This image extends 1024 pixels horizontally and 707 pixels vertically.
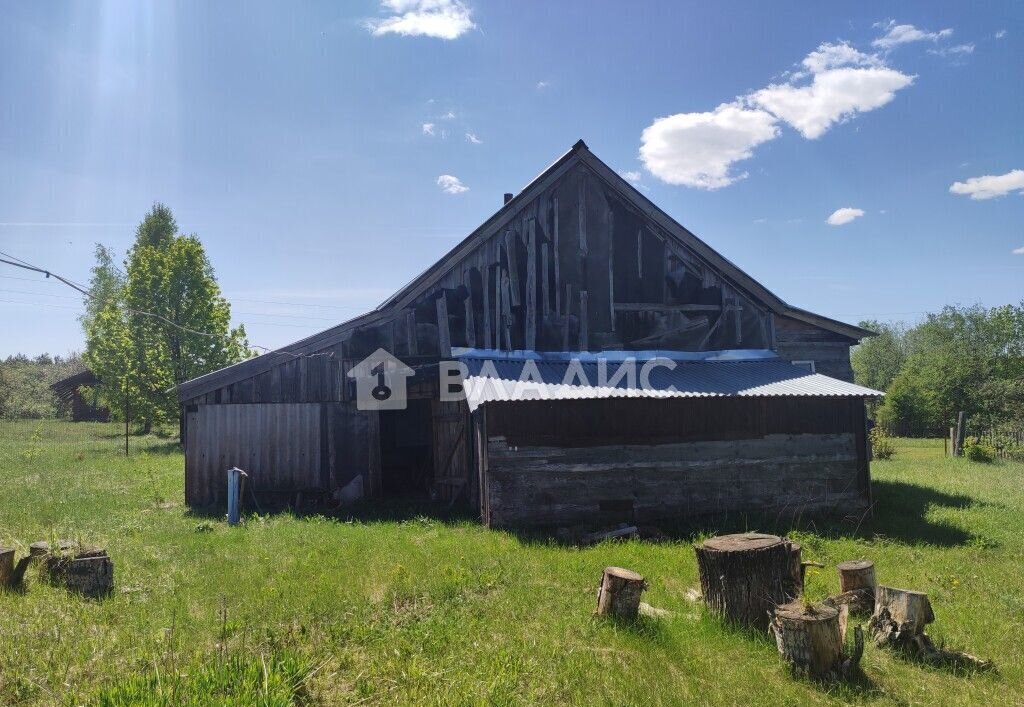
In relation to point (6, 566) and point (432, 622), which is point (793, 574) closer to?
point (432, 622)

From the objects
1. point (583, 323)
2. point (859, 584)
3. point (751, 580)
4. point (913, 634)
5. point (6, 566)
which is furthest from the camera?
point (583, 323)

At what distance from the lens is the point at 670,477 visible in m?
12.0

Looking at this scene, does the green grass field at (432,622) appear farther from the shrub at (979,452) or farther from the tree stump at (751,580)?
the shrub at (979,452)

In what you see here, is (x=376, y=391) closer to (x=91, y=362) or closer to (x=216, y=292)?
(x=216, y=292)

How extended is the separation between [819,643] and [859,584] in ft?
6.37

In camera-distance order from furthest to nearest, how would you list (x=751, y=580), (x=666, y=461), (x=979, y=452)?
1. (x=979, y=452)
2. (x=666, y=461)
3. (x=751, y=580)

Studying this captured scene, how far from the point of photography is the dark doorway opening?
54.8 feet

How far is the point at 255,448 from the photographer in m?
14.0

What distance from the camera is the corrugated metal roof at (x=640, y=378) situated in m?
11.5

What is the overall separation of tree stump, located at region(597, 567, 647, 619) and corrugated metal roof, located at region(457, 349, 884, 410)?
14.8 feet

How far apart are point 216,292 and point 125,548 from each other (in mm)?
23820

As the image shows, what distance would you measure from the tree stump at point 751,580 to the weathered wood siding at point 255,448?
10.2 m

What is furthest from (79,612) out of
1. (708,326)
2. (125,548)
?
(708,326)

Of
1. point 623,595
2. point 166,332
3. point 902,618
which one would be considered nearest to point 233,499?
point 623,595
